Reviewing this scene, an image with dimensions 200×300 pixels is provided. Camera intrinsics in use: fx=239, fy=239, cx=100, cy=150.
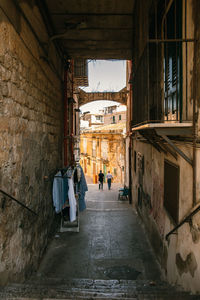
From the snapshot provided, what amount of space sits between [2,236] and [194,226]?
8.07 feet

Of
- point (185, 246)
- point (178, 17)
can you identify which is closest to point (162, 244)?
point (185, 246)

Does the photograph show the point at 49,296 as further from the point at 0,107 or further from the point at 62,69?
the point at 62,69

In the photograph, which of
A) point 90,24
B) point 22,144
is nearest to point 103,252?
point 22,144

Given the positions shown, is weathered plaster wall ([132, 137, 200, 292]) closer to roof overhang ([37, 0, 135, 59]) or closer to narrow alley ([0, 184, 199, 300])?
narrow alley ([0, 184, 199, 300])

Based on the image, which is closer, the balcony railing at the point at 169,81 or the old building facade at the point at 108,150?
the balcony railing at the point at 169,81

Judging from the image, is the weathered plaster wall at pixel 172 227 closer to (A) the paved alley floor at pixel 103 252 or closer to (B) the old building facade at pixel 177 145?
(B) the old building facade at pixel 177 145

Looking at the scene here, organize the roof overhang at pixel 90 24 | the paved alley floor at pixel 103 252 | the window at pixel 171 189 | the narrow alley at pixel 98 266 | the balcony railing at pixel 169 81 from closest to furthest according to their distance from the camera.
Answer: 1. the narrow alley at pixel 98 266
2. the balcony railing at pixel 169 81
3. the window at pixel 171 189
4. the paved alley floor at pixel 103 252
5. the roof overhang at pixel 90 24

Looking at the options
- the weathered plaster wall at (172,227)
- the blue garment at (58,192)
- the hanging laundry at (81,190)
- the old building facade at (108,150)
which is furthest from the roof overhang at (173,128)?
the old building facade at (108,150)

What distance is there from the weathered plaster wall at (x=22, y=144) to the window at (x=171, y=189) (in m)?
2.51

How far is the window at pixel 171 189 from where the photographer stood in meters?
3.94

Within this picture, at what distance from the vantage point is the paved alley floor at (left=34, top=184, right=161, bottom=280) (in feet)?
16.1

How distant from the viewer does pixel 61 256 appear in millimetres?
5598

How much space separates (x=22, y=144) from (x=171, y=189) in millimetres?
2677

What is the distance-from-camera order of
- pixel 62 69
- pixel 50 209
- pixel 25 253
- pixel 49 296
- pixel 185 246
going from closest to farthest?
pixel 49 296
pixel 185 246
pixel 25 253
pixel 50 209
pixel 62 69
